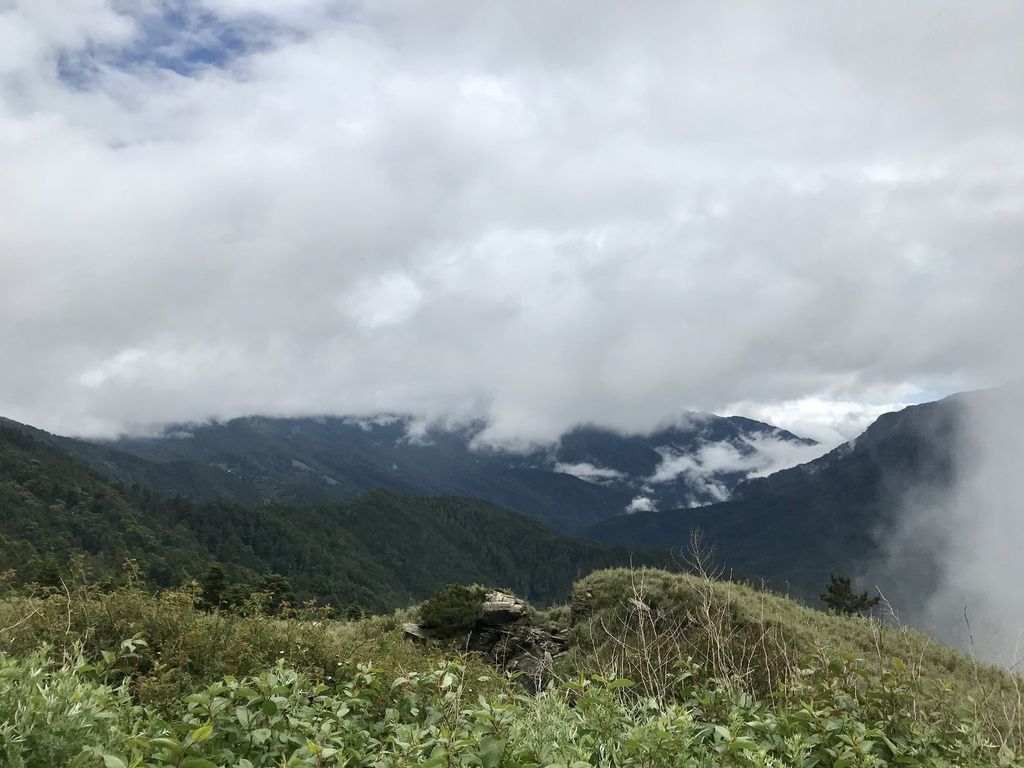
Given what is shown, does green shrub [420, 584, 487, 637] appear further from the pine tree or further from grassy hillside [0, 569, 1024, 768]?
the pine tree

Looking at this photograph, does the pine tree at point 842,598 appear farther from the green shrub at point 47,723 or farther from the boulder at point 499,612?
the green shrub at point 47,723

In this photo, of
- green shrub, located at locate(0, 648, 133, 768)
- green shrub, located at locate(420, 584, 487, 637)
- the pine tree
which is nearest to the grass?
green shrub, located at locate(420, 584, 487, 637)

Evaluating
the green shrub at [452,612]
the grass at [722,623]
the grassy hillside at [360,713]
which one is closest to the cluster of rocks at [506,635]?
the green shrub at [452,612]

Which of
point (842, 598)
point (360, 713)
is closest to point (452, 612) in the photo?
point (360, 713)

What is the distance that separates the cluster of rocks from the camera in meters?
20.3

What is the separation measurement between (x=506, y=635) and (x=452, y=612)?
1878mm

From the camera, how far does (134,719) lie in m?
4.84

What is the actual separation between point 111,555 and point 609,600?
166683 mm

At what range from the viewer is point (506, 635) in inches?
838

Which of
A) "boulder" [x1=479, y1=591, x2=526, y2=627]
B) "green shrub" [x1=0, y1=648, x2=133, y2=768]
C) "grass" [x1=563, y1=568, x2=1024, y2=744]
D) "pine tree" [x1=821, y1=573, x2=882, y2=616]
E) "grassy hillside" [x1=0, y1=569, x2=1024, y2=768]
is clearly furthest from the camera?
"pine tree" [x1=821, y1=573, x2=882, y2=616]

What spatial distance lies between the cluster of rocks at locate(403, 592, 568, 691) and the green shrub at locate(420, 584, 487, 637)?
0.65 ft

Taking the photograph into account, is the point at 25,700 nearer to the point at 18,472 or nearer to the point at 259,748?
the point at 259,748

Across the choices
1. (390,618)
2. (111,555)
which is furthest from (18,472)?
(390,618)

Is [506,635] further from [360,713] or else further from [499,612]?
[360,713]
